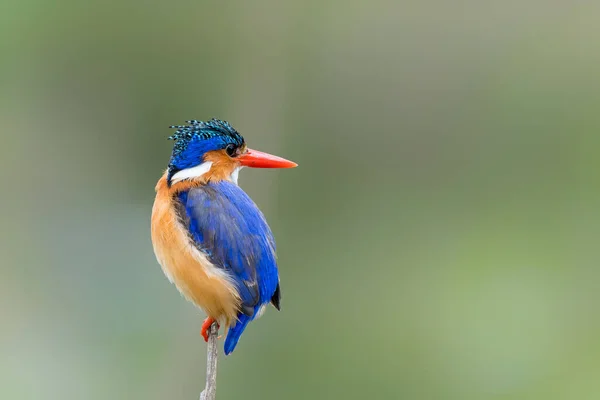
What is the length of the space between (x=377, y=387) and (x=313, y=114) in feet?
6.15

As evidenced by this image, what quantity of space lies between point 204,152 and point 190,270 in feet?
0.91

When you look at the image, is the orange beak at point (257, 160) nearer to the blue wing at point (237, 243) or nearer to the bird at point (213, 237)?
the bird at point (213, 237)

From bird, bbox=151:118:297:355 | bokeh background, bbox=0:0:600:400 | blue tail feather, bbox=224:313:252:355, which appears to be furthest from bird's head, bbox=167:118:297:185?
bokeh background, bbox=0:0:600:400

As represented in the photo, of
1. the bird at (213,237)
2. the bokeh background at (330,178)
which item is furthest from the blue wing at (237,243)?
the bokeh background at (330,178)

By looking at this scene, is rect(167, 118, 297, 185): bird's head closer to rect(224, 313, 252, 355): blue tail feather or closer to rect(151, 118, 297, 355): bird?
rect(151, 118, 297, 355): bird

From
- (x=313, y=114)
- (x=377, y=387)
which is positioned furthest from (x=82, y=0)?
(x=377, y=387)

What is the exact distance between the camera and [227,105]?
15.0 feet

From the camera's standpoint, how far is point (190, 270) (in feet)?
5.54

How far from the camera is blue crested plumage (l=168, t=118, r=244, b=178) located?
1.77 metres

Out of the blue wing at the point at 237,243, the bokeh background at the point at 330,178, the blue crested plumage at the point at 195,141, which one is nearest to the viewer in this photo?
the blue wing at the point at 237,243

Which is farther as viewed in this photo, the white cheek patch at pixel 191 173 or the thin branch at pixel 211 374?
the white cheek patch at pixel 191 173

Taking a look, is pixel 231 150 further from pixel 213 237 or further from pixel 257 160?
pixel 213 237

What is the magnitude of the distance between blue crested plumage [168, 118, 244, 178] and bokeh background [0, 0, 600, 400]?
8.25ft

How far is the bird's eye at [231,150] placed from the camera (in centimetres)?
180
